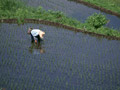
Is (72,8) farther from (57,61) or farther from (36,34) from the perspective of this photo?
(57,61)

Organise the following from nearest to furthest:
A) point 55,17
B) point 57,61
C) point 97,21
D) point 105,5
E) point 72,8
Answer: point 57,61 < point 97,21 < point 55,17 < point 72,8 < point 105,5

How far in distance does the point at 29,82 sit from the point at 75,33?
4749 millimetres

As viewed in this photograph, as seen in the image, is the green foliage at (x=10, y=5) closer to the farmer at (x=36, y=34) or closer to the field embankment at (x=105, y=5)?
the farmer at (x=36, y=34)

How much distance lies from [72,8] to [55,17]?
270 cm

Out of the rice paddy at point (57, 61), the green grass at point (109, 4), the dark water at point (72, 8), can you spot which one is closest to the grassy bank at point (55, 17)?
the rice paddy at point (57, 61)

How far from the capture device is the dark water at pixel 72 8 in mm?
16406

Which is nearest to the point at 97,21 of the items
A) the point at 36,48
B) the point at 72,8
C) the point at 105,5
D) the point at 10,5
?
the point at 72,8

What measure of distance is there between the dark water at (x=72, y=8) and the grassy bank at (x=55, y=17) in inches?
46.4

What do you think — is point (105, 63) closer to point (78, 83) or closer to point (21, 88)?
point (78, 83)

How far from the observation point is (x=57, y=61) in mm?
11688

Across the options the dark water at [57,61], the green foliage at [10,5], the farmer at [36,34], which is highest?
the green foliage at [10,5]

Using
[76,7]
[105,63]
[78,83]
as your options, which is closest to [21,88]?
[78,83]

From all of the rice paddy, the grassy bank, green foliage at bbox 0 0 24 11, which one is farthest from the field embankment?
green foliage at bbox 0 0 24 11

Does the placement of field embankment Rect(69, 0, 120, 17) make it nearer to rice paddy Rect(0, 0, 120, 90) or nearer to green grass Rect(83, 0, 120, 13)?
green grass Rect(83, 0, 120, 13)
